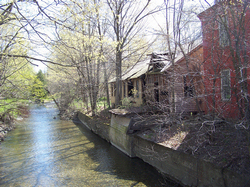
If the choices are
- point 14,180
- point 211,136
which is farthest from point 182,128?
point 14,180

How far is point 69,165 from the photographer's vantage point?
10.6m

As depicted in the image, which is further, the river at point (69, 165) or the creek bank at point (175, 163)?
the river at point (69, 165)

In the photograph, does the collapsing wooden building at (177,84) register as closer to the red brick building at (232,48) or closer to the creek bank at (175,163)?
the red brick building at (232,48)

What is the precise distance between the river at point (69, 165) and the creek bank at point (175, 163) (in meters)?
0.47

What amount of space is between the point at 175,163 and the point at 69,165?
224 inches

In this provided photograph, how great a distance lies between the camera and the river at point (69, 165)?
8648mm

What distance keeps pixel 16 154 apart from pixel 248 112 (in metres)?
12.6

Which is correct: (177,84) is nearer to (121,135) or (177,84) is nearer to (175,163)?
(175,163)

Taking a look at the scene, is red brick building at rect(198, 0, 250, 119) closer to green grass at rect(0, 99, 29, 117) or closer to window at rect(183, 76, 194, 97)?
window at rect(183, 76, 194, 97)

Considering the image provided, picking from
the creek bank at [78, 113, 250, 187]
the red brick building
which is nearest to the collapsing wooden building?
the red brick building

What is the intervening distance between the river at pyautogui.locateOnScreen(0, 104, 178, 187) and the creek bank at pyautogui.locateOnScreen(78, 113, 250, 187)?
1.55 ft

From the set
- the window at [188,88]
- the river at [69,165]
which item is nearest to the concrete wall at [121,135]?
the river at [69,165]

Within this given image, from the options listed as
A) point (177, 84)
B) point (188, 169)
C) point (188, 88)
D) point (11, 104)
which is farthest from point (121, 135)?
point (11, 104)

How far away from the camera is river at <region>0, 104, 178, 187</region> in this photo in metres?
8.65
